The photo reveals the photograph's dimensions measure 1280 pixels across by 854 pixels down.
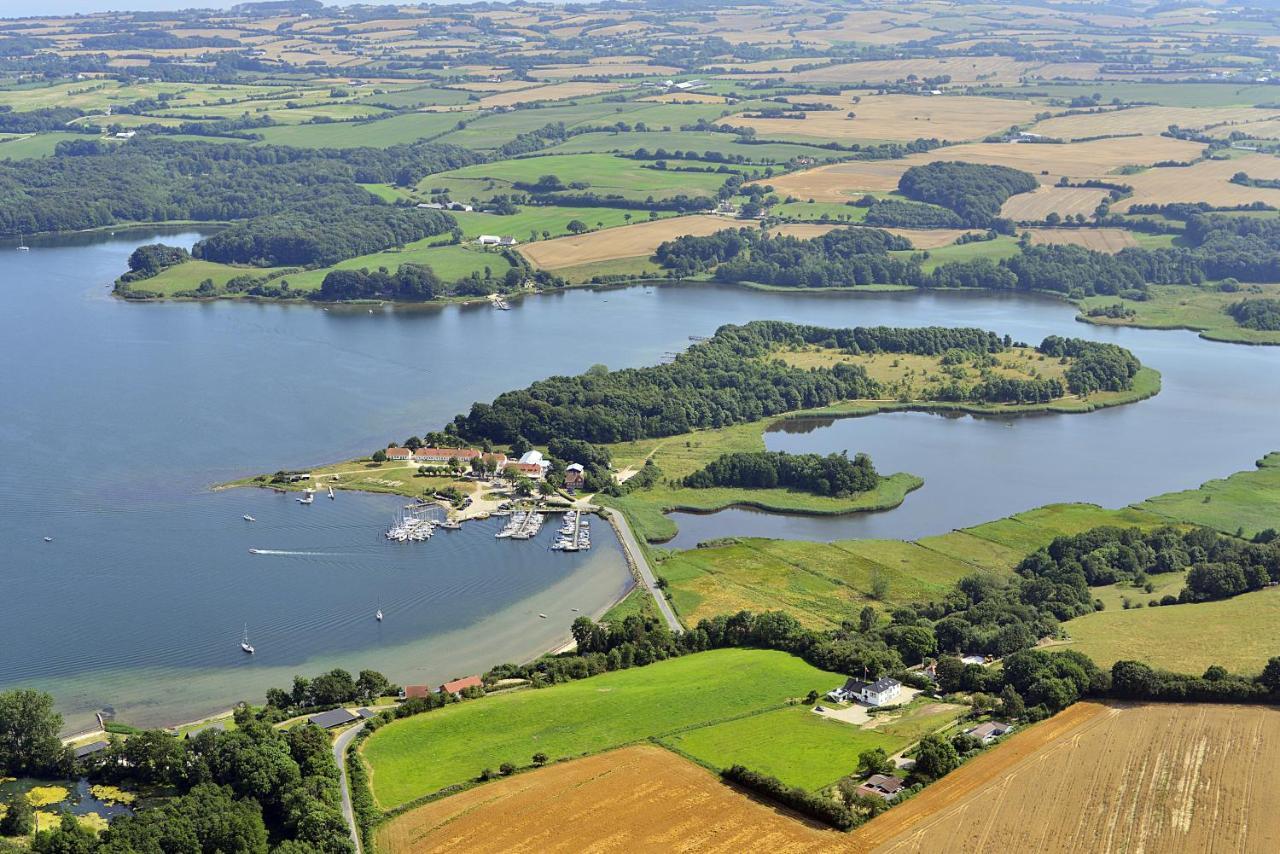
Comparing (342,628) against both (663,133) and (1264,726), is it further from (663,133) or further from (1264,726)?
(663,133)

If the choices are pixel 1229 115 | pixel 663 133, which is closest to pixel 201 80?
pixel 663 133

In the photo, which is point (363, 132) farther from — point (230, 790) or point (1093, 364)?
point (230, 790)

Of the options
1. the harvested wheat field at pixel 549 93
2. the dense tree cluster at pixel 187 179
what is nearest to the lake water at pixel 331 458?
the dense tree cluster at pixel 187 179

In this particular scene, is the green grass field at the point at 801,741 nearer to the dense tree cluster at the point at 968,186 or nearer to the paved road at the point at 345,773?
the paved road at the point at 345,773

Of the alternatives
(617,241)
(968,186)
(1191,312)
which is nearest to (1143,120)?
(968,186)

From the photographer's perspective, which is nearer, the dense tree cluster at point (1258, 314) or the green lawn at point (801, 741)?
the green lawn at point (801, 741)
